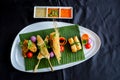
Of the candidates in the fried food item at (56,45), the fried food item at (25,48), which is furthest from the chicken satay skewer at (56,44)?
the fried food item at (25,48)

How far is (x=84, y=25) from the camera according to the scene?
1132 millimetres

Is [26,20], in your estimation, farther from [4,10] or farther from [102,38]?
[102,38]

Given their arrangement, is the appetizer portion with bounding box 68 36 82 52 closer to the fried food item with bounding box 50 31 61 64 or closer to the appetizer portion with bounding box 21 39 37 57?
the fried food item with bounding box 50 31 61 64

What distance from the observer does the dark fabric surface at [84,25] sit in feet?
3.38

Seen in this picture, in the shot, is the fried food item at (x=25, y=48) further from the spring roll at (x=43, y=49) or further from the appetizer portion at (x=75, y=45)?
the appetizer portion at (x=75, y=45)

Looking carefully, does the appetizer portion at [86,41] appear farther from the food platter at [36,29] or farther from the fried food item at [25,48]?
the fried food item at [25,48]

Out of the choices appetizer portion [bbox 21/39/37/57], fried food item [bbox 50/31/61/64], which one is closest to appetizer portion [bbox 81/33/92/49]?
fried food item [bbox 50/31/61/64]

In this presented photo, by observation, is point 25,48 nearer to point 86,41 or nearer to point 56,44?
point 56,44

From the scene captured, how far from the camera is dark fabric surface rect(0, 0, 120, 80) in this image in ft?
3.38

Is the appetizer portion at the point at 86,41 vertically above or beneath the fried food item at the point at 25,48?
above

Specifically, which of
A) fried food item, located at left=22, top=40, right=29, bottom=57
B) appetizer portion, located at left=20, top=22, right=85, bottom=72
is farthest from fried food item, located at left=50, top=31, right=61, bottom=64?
fried food item, located at left=22, top=40, right=29, bottom=57

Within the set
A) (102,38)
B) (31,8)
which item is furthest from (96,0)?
(31,8)

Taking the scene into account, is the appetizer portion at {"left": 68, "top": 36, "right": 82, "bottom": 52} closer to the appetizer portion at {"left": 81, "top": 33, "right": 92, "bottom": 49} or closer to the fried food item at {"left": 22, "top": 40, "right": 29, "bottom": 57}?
the appetizer portion at {"left": 81, "top": 33, "right": 92, "bottom": 49}

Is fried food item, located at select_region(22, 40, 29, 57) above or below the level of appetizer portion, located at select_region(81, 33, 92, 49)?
below
